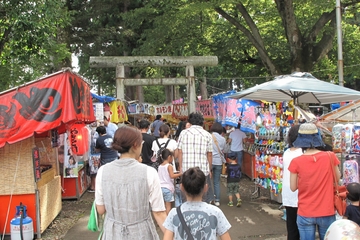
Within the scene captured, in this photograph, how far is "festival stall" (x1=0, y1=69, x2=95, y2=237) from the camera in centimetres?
564

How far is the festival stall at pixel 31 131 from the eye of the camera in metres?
5.64

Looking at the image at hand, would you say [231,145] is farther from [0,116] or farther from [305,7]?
[305,7]

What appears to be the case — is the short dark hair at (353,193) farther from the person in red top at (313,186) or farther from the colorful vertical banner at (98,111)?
the colorful vertical banner at (98,111)

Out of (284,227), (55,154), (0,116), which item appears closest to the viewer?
(0,116)

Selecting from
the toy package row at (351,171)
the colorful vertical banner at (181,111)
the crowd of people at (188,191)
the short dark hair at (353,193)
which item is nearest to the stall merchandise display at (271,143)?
the crowd of people at (188,191)

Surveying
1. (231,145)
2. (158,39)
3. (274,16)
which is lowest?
(231,145)

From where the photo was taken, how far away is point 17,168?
6.01m

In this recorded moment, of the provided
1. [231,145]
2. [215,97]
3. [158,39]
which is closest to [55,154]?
[231,145]

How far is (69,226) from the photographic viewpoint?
6.95m

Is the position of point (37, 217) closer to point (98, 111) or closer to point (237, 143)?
point (237, 143)

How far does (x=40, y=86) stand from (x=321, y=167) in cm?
442

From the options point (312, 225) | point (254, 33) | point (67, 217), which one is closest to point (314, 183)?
point (312, 225)

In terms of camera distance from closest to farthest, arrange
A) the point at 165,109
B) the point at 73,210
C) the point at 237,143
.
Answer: the point at 73,210 < the point at 237,143 < the point at 165,109

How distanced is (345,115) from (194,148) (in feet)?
8.57
